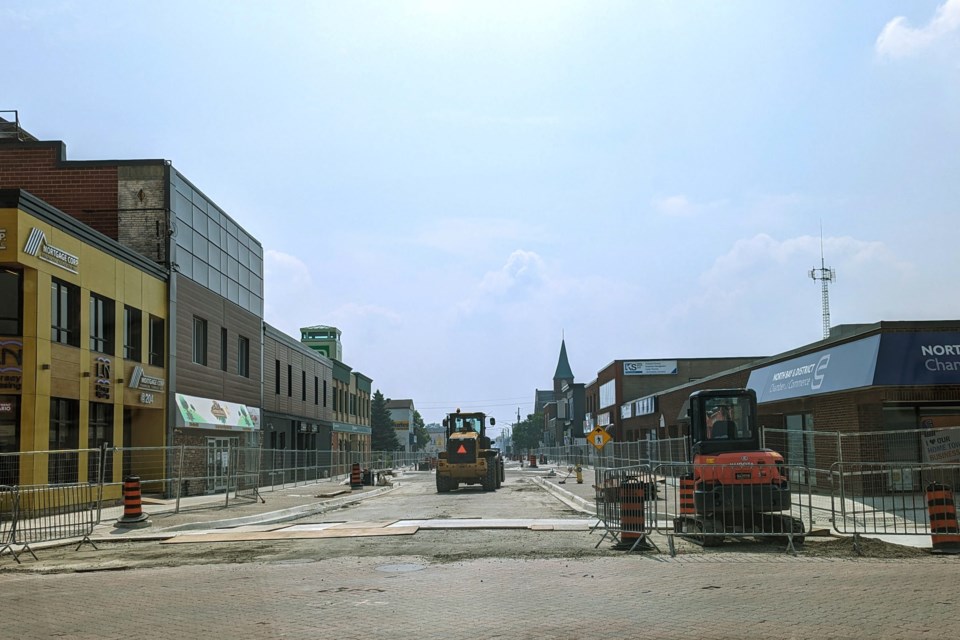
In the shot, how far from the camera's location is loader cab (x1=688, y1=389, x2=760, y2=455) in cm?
1547

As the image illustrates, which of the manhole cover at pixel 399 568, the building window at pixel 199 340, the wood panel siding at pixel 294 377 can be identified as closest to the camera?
the manhole cover at pixel 399 568

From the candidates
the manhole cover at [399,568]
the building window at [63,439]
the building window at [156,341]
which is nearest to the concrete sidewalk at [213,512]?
the building window at [63,439]

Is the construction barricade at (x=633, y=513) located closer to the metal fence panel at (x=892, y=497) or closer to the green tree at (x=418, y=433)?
the metal fence panel at (x=892, y=497)

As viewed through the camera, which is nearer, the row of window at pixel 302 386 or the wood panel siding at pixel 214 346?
the wood panel siding at pixel 214 346

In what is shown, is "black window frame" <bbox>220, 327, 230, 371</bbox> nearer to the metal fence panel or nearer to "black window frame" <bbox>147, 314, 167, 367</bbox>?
"black window frame" <bbox>147, 314, 167, 367</bbox>

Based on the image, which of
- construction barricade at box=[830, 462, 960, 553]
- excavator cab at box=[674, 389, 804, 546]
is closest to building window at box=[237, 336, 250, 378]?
construction barricade at box=[830, 462, 960, 553]

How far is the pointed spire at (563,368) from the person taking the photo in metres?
150

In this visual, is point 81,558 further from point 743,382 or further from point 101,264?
point 743,382

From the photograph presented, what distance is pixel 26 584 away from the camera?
38.4ft

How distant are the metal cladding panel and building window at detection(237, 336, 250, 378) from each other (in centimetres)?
1237

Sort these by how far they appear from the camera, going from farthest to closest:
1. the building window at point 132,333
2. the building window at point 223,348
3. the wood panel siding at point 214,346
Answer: the building window at point 223,348, the wood panel siding at point 214,346, the building window at point 132,333

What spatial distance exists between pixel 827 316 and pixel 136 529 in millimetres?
59789

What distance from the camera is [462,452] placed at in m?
32.5

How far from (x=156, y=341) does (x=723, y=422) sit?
2113 centimetres
